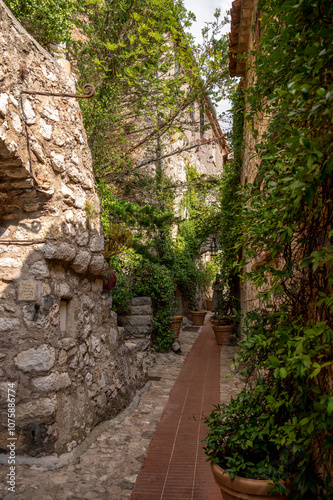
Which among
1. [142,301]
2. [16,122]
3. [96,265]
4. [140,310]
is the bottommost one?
[140,310]

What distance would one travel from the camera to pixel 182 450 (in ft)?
11.7

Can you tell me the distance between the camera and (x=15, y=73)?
9.75 ft

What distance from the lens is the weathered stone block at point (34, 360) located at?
124 inches

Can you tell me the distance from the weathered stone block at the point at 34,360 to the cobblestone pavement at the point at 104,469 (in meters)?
0.75

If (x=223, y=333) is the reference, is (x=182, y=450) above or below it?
below

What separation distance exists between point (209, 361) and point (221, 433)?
5.07 metres

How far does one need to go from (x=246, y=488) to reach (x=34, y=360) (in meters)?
1.95

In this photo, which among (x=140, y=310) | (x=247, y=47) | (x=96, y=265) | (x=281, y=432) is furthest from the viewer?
(x=140, y=310)

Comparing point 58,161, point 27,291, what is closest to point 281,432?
point 27,291

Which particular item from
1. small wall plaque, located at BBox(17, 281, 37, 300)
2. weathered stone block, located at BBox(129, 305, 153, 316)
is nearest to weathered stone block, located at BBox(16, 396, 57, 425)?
small wall plaque, located at BBox(17, 281, 37, 300)

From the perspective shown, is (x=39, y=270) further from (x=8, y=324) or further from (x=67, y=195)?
(x=67, y=195)

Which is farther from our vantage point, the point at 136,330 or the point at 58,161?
the point at 136,330

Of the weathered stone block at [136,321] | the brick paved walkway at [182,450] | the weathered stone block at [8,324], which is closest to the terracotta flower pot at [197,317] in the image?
the weathered stone block at [136,321]

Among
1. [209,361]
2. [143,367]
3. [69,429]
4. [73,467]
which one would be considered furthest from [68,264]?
[209,361]
